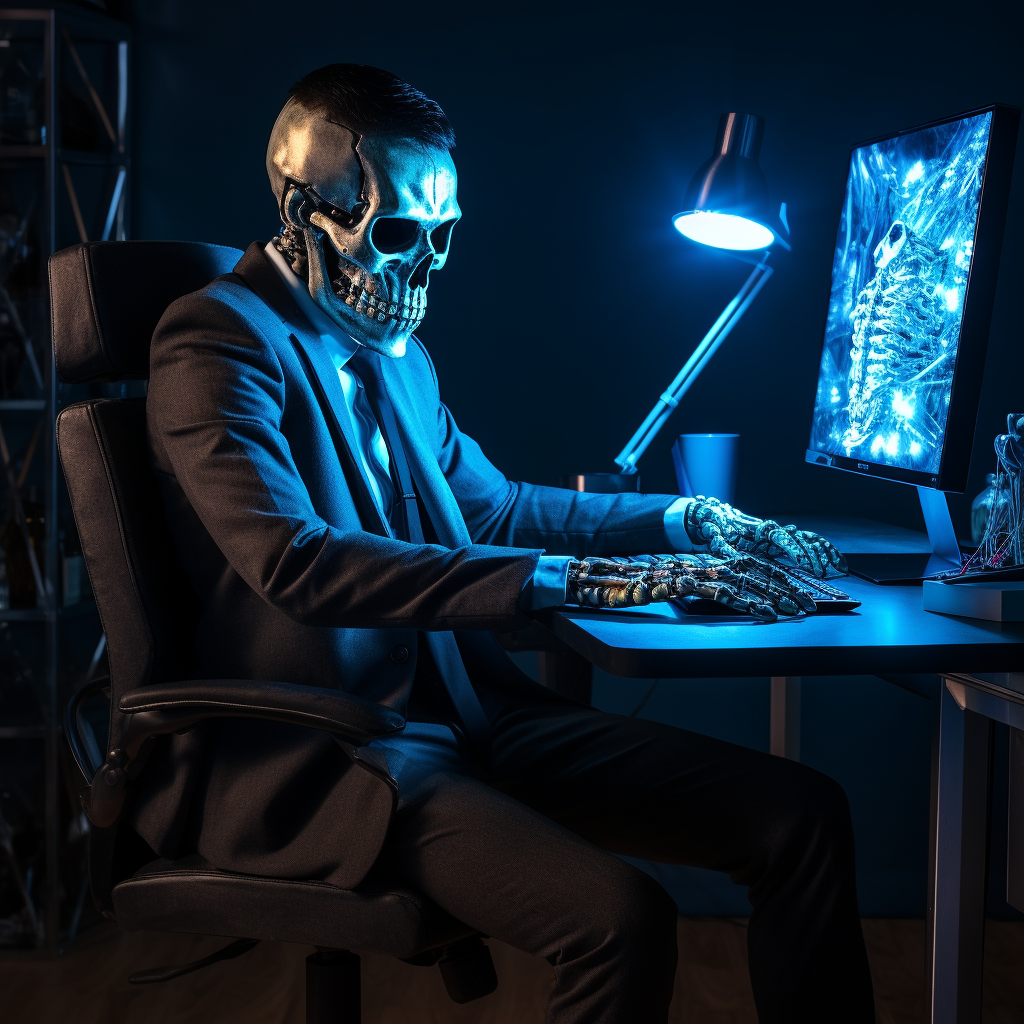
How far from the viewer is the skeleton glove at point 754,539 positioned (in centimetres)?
140

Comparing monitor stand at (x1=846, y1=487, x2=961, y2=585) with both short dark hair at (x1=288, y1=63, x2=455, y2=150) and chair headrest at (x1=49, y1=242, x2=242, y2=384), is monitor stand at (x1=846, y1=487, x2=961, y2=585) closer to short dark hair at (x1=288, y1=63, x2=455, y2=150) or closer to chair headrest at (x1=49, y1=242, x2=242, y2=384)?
short dark hair at (x1=288, y1=63, x2=455, y2=150)

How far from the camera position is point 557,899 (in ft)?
3.33

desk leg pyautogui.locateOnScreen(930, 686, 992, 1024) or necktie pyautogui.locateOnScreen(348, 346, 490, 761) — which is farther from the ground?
necktie pyautogui.locateOnScreen(348, 346, 490, 761)

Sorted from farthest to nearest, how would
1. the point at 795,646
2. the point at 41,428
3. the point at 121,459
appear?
the point at 41,428 → the point at 121,459 → the point at 795,646

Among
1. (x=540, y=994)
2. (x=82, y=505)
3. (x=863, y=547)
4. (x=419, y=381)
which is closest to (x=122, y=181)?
(x=419, y=381)

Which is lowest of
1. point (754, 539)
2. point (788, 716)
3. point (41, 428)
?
point (788, 716)

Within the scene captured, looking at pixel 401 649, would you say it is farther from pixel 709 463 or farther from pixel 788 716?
pixel 788 716

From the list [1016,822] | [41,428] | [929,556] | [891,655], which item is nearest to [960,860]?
[1016,822]

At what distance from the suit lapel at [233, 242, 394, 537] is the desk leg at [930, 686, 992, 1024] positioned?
2.54 ft

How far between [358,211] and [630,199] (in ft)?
A: 3.60

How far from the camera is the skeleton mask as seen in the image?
1.31m

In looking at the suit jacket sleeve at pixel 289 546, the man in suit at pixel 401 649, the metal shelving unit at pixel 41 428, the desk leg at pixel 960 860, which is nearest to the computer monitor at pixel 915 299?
the man in suit at pixel 401 649

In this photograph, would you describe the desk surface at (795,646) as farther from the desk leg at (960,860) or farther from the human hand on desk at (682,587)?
the desk leg at (960,860)

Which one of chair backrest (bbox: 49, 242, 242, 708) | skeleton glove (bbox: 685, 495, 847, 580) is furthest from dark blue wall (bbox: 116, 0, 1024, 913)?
chair backrest (bbox: 49, 242, 242, 708)
